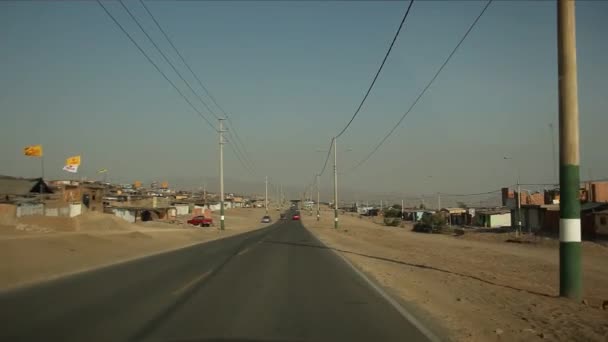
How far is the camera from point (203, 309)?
36.4 feet

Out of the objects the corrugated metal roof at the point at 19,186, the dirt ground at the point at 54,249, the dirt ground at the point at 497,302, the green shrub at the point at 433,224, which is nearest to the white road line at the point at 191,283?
the dirt ground at the point at 54,249

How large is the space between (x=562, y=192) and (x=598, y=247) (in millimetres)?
27464

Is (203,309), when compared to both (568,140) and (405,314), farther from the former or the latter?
(568,140)

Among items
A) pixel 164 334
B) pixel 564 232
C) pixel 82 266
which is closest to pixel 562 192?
pixel 564 232

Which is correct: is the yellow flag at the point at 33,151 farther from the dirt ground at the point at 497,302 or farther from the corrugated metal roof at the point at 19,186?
the dirt ground at the point at 497,302

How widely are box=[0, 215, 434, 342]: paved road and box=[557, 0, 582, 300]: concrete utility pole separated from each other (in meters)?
4.02

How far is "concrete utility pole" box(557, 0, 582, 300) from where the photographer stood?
39.4 ft

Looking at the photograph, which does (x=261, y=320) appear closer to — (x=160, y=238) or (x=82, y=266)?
(x=82, y=266)

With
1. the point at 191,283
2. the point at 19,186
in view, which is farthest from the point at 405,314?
the point at 19,186

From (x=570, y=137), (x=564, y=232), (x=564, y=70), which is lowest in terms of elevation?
(x=564, y=232)

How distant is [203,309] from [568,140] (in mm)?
8149

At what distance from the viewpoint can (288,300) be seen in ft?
41.3

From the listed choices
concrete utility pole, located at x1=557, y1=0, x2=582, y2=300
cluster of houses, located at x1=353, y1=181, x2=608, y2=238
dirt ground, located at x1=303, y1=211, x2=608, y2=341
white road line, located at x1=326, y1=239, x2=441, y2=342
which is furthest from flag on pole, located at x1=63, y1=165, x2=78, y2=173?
concrete utility pole, located at x1=557, y1=0, x2=582, y2=300

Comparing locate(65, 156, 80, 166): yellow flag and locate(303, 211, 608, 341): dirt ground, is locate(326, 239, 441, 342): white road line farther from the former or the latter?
locate(65, 156, 80, 166): yellow flag
